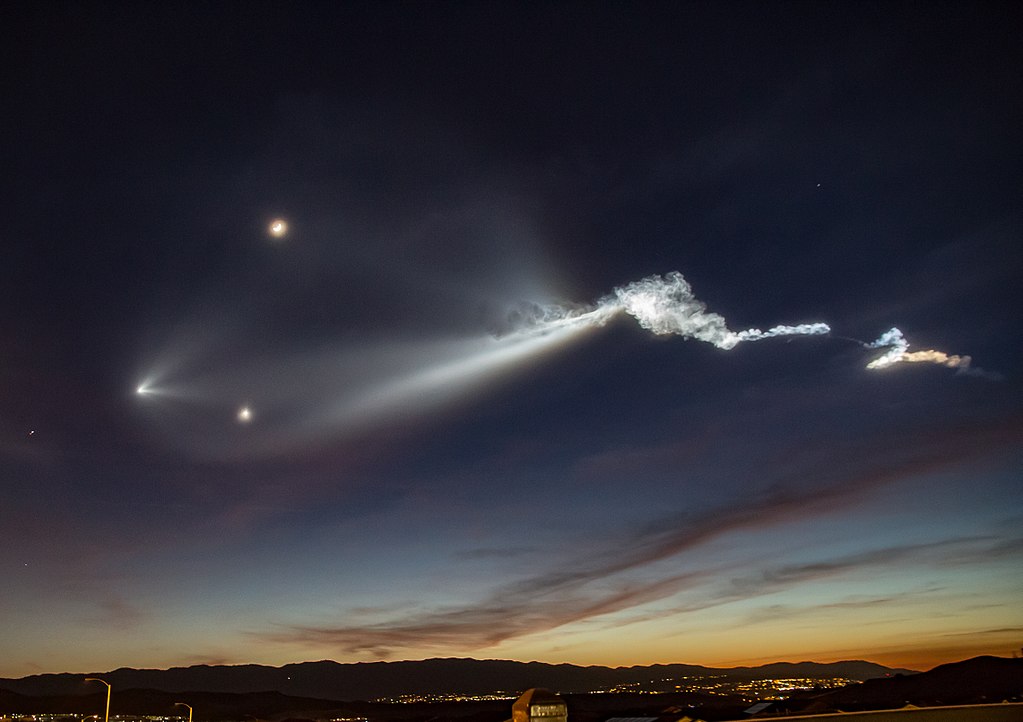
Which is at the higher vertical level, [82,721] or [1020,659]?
[1020,659]

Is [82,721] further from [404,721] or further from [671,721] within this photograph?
[671,721]

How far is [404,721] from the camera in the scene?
168 m

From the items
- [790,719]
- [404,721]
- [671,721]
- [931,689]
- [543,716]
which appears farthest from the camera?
[404,721]

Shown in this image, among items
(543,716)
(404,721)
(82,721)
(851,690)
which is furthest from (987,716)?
(82,721)

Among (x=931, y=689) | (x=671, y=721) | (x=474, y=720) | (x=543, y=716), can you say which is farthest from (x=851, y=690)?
(x=543, y=716)

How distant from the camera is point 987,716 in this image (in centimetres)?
2756

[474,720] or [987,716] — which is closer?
[987,716]

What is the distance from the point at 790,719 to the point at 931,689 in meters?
109

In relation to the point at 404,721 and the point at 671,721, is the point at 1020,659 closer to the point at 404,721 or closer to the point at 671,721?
the point at 671,721

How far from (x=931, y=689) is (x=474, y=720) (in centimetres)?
7734

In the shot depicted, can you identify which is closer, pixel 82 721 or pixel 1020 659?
pixel 1020 659

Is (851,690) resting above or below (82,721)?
above

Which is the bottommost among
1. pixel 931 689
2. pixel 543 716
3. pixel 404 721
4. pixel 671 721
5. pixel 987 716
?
pixel 404 721

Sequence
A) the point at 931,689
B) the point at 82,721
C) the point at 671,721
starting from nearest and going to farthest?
the point at 671,721, the point at 931,689, the point at 82,721
